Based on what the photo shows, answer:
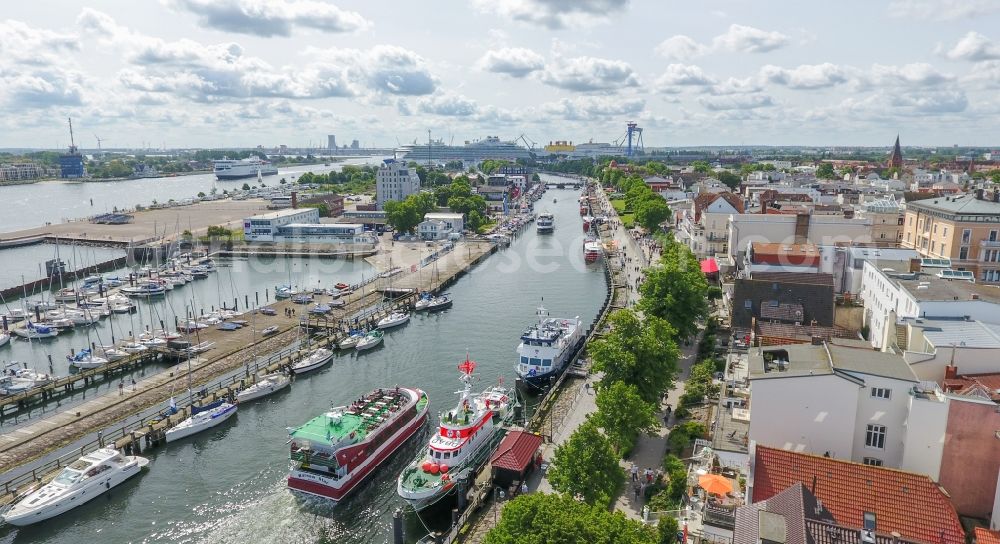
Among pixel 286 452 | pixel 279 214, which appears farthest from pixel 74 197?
pixel 286 452

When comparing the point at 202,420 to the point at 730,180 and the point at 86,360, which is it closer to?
the point at 86,360

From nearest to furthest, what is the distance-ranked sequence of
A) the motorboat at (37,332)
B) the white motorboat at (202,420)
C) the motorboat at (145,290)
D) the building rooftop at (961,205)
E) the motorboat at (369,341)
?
the white motorboat at (202,420), the building rooftop at (961,205), the motorboat at (369,341), the motorboat at (37,332), the motorboat at (145,290)

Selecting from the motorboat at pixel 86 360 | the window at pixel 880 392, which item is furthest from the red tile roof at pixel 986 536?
the motorboat at pixel 86 360

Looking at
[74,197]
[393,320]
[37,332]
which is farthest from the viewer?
[74,197]

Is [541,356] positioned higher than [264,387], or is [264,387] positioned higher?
[541,356]

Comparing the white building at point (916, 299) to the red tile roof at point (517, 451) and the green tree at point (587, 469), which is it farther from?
the red tile roof at point (517, 451)
